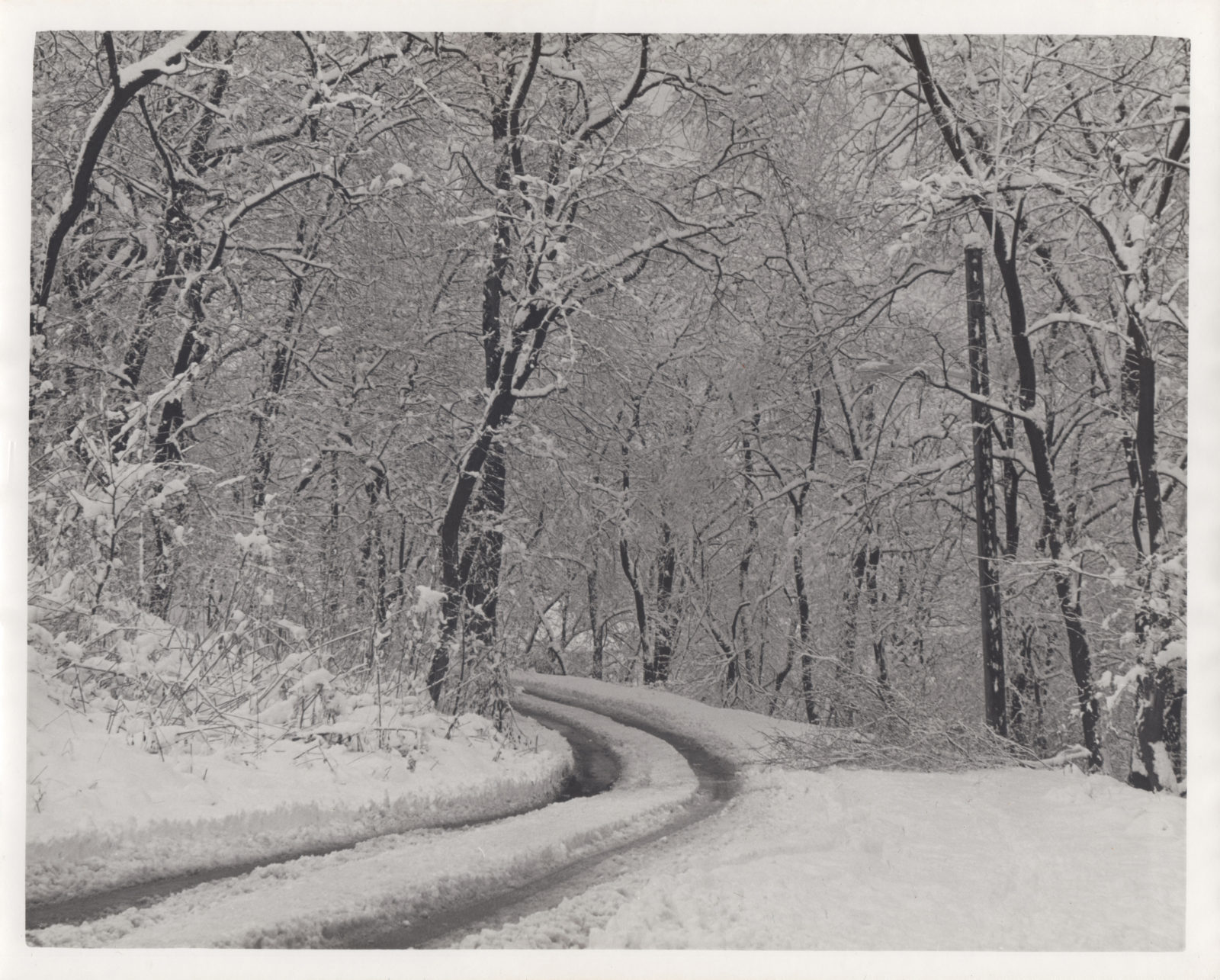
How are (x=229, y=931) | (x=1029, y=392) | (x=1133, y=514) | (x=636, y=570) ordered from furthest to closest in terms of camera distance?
(x=636, y=570), (x=1029, y=392), (x=1133, y=514), (x=229, y=931)

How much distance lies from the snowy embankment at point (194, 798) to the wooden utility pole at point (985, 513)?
4.62 meters

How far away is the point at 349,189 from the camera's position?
25.4ft

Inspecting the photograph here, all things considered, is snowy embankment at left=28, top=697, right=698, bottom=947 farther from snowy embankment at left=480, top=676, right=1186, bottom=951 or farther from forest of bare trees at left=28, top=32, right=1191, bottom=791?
forest of bare trees at left=28, top=32, right=1191, bottom=791

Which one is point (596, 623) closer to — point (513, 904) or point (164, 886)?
point (513, 904)

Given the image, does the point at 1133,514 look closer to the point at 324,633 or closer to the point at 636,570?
the point at 324,633

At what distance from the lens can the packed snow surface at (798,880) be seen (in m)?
3.90

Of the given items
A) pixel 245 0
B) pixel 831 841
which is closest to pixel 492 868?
pixel 831 841

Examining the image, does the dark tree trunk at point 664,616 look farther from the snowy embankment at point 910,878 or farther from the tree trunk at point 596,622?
the snowy embankment at point 910,878

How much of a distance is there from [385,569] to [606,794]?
152 inches

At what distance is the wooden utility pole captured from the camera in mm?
8484

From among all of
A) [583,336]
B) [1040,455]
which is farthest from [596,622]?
[1040,455]

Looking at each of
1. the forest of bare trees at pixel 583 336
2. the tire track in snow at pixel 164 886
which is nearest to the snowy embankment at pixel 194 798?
the tire track in snow at pixel 164 886

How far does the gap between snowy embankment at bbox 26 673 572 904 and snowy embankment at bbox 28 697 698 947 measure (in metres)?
0.30

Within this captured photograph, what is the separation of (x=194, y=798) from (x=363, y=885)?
4.19 feet
